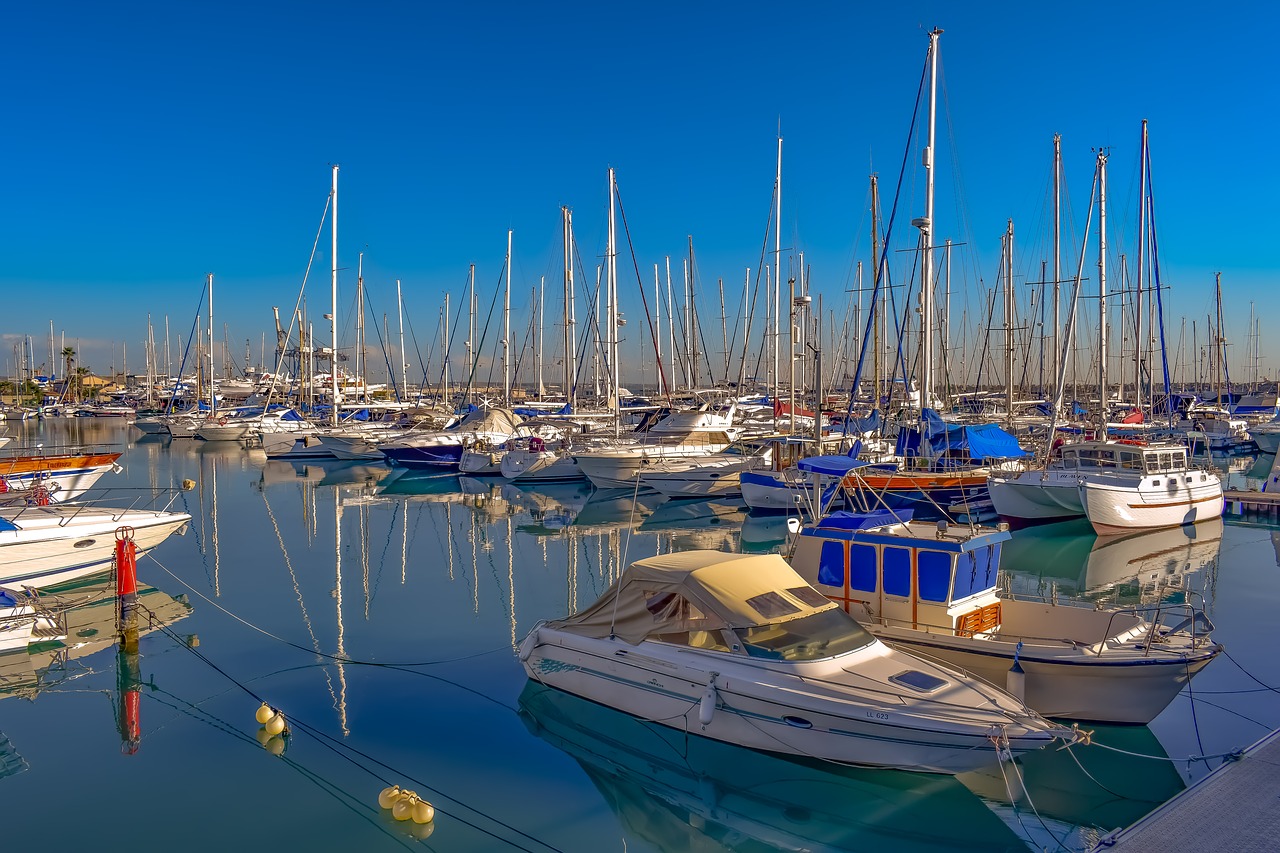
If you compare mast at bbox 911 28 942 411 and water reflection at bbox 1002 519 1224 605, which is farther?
mast at bbox 911 28 942 411

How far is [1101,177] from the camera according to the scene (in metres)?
34.0

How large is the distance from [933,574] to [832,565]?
1414mm

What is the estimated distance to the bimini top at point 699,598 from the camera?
10.5 m

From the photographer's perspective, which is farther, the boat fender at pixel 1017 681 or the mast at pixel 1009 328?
the mast at pixel 1009 328

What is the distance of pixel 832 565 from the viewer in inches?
504

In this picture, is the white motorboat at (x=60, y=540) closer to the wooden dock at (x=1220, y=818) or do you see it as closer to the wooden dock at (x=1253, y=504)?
the wooden dock at (x=1220, y=818)

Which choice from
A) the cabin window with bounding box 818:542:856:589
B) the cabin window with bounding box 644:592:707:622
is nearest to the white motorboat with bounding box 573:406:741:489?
the cabin window with bounding box 818:542:856:589

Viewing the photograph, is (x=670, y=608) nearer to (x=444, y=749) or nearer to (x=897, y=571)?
(x=444, y=749)

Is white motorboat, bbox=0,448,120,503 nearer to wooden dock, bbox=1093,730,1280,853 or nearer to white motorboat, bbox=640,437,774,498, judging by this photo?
white motorboat, bbox=640,437,774,498

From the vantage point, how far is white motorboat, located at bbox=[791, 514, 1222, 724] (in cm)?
1053

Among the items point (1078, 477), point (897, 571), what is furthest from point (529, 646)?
point (1078, 477)

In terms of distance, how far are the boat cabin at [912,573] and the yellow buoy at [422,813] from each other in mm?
6269

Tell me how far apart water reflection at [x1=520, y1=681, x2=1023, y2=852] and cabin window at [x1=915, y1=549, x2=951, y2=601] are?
9.11 feet

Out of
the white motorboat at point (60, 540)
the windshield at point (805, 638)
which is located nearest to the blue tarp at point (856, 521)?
the windshield at point (805, 638)
